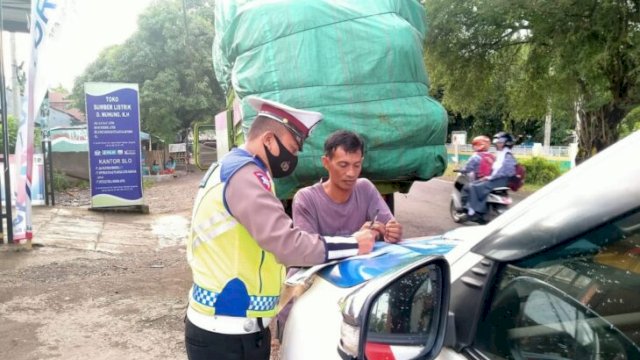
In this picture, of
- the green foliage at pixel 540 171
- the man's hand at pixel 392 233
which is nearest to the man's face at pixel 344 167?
the man's hand at pixel 392 233

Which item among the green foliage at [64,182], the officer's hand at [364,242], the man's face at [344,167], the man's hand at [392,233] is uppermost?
the man's face at [344,167]

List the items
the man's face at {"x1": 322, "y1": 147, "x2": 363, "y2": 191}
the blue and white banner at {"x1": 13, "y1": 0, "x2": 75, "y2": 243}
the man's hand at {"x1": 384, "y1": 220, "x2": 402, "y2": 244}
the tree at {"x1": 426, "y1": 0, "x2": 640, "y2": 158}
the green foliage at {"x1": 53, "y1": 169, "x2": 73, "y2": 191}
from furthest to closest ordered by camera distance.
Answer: the green foliage at {"x1": 53, "y1": 169, "x2": 73, "y2": 191}
the tree at {"x1": 426, "y1": 0, "x2": 640, "y2": 158}
the blue and white banner at {"x1": 13, "y1": 0, "x2": 75, "y2": 243}
the man's face at {"x1": 322, "y1": 147, "x2": 363, "y2": 191}
the man's hand at {"x1": 384, "y1": 220, "x2": 402, "y2": 244}

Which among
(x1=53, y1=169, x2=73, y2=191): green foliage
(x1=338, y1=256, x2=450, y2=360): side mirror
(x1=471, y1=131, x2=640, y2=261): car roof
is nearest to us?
(x1=471, y1=131, x2=640, y2=261): car roof

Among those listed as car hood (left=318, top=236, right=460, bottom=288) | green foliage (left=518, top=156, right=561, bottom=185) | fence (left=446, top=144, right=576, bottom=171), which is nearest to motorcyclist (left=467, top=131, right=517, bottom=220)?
car hood (left=318, top=236, right=460, bottom=288)

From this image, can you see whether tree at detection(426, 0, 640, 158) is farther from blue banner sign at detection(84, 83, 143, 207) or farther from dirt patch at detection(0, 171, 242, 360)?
dirt patch at detection(0, 171, 242, 360)

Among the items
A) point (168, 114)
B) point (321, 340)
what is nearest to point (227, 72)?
point (321, 340)

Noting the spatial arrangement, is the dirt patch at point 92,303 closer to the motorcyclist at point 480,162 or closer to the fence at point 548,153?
the motorcyclist at point 480,162

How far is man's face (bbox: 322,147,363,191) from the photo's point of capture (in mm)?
2639

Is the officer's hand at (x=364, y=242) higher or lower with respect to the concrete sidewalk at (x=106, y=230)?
higher

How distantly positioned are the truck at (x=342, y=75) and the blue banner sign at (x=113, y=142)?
558 centimetres

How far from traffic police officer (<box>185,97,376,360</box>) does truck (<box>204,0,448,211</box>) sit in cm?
228

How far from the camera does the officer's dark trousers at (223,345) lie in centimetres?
185

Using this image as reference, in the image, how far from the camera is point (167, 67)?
2211cm

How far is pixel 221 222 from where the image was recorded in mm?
1801
